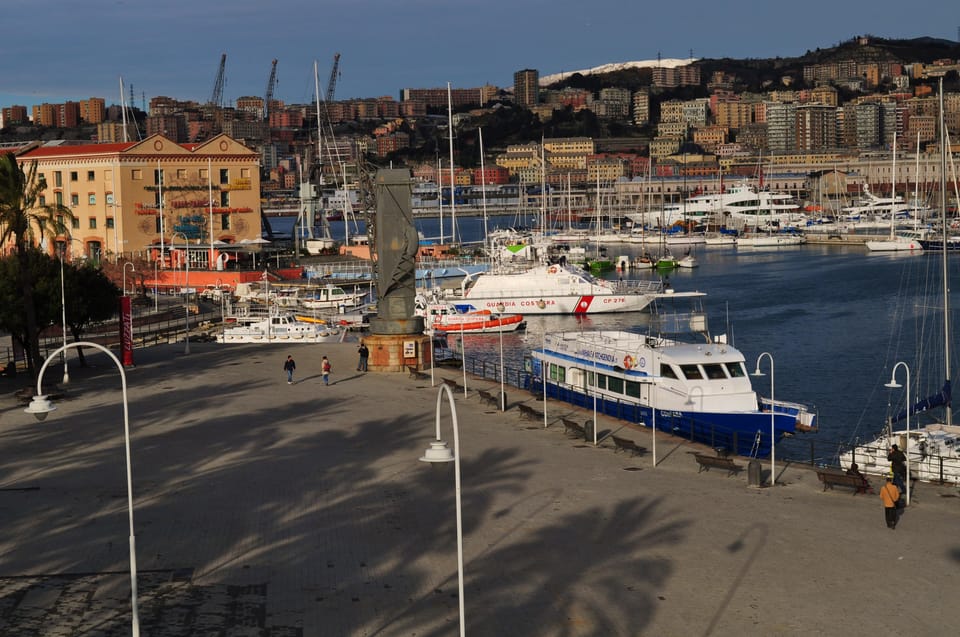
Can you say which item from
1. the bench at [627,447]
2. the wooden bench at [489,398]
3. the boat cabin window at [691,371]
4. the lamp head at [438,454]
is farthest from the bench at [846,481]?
the wooden bench at [489,398]

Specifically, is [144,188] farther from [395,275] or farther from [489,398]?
[489,398]

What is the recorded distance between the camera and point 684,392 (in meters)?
29.4

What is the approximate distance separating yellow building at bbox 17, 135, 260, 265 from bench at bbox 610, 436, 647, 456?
2233 inches

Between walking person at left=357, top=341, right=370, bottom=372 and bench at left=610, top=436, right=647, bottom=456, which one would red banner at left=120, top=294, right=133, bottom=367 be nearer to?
walking person at left=357, top=341, right=370, bottom=372

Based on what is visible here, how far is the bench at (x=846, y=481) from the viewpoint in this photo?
20.7 m

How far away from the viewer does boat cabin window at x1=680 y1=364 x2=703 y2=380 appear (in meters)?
29.6

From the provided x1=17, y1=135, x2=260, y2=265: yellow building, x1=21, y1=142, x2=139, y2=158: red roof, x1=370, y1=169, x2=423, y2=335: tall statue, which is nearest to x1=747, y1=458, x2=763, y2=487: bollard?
x1=370, y1=169, x2=423, y2=335: tall statue

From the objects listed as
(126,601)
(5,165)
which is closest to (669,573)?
(126,601)

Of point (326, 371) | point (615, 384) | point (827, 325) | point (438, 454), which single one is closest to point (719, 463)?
point (615, 384)

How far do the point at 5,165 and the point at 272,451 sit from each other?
1488cm

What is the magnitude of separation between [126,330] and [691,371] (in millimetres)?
15936

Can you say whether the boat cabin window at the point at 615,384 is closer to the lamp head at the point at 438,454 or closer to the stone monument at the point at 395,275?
the stone monument at the point at 395,275

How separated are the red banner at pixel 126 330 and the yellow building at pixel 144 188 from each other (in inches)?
1630

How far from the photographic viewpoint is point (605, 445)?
82.0 feet
